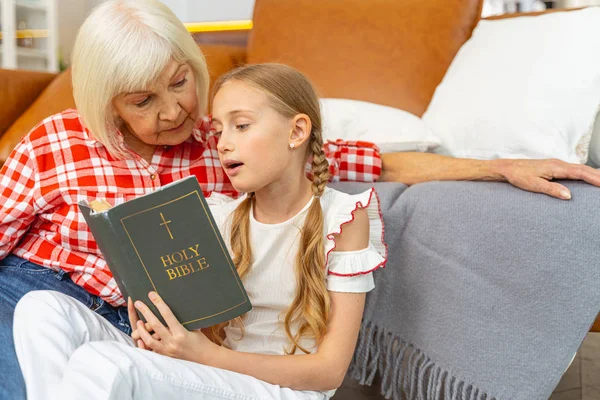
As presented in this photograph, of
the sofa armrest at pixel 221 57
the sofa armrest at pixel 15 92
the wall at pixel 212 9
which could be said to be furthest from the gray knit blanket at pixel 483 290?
the wall at pixel 212 9

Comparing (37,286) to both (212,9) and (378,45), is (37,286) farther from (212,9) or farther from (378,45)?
(212,9)

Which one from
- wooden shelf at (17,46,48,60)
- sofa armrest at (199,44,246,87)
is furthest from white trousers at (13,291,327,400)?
wooden shelf at (17,46,48,60)

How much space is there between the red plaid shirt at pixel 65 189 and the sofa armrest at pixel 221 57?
3.31ft

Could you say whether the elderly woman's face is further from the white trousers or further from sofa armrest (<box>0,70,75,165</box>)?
sofa armrest (<box>0,70,75,165</box>)

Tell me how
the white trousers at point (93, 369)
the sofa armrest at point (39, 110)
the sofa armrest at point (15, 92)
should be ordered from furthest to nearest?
1. the sofa armrest at point (15, 92)
2. the sofa armrest at point (39, 110)
3. the white trousers at point (93, 369)

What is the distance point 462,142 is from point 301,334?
781mm

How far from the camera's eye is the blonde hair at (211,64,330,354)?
40.2 inches

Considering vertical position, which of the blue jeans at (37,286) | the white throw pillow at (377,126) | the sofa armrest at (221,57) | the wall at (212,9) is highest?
the white throw pillow at (377,126)

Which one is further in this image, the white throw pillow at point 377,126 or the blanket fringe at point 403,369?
the white throw pillow at point 377,126

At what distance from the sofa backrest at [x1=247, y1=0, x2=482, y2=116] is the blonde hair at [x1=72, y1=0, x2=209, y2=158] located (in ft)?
2.98

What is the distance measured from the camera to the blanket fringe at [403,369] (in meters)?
1.08

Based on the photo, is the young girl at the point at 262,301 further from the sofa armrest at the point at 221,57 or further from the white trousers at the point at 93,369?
the sofa armrest at the point at 221,57

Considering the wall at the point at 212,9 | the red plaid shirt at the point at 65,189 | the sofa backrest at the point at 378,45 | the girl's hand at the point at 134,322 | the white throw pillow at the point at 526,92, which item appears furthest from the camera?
the wall at the point at 212,9

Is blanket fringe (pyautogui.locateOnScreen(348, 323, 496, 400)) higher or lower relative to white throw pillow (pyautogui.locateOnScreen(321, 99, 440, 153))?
lower
